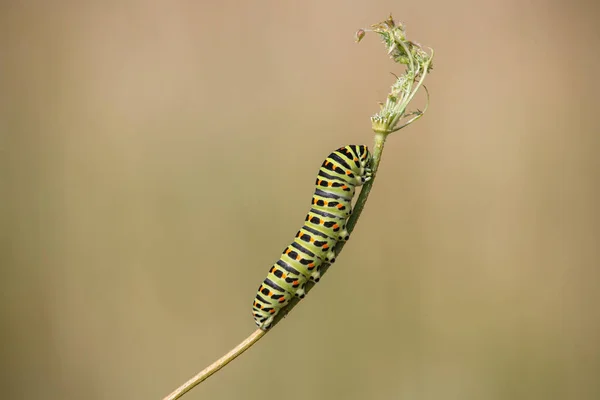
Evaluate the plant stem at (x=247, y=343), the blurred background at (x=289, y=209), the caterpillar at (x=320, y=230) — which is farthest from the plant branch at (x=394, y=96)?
the blurred background at (x=289, y=209)

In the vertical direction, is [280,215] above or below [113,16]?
below

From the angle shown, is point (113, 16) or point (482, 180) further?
point (482, 180)

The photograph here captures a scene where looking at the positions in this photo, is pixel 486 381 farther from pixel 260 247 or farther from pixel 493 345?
pixel 260 247

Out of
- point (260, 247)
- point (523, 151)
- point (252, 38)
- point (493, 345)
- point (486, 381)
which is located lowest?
point (486, 381)

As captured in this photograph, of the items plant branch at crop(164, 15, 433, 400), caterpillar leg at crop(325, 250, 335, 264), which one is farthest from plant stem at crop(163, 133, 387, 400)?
caterpillar leg at crop(325, 250, 335, 264)

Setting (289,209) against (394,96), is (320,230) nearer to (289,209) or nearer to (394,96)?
(394,96)

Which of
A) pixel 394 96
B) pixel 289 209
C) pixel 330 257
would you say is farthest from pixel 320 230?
pixel 289 209

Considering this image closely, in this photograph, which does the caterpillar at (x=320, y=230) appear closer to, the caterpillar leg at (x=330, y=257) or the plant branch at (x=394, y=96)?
the caterpillar leg at (x=330, y=257)

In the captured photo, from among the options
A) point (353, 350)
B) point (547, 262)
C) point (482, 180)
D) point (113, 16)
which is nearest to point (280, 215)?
point (353, 350)
